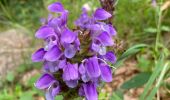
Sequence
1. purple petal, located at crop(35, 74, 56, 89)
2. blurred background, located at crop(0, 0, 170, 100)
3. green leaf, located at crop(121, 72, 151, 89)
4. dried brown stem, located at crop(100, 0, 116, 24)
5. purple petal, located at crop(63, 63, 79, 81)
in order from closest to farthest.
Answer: purple petal, located at crop(63, 63, 79, 81), purple petal, located at crop(35, 74, 56, 89), dried brown stem, located at crop(100, 0, 116, 24), green leaf, located at crop(121, 72, 151, 89), blurred background, located at crop(0, 0, 170, 100)

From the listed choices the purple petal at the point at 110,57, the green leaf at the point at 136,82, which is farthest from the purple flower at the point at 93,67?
the green leaf at the point at 136,82

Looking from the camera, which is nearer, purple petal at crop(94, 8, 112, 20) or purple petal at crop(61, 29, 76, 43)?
purple petal at crop(61, 29, 76, 43)

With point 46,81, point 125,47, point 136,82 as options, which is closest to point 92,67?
point 46,81

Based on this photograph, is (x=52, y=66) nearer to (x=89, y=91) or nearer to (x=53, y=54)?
(x=53, y=54)

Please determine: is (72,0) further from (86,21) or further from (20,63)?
(86,21)

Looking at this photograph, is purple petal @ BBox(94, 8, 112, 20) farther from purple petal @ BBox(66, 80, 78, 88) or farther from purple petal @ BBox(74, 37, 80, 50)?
purple petal @ BBox(66, 80, 78, 88)

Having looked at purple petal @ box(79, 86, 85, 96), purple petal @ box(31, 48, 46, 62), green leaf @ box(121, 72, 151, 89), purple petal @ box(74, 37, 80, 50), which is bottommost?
green leaf @ box(121, 72, 151, 89)

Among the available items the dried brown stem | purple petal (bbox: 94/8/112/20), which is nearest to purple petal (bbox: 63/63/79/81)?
purple petal (bbox: 94/8/112/20)

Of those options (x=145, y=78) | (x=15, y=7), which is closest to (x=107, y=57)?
(x=145, y=78)
